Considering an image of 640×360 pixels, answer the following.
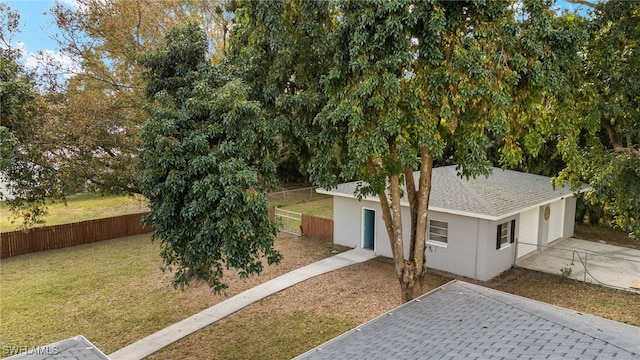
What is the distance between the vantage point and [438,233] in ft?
49.1

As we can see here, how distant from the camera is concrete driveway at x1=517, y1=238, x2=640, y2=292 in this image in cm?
1359

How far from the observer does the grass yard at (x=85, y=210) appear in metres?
23.6

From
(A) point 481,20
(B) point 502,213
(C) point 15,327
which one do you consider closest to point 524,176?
(B) point 502,213

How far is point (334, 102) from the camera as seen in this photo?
28.3 ft

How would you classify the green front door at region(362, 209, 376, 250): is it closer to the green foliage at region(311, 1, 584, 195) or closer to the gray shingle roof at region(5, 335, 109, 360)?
the green foliage at region(311, 1, 584, 195)

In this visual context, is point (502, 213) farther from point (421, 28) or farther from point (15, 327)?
point (15, 327)

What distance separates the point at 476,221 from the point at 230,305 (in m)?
8.13

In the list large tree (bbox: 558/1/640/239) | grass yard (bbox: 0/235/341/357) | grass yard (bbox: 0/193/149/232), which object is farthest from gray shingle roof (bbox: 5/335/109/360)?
grass yard (bbox: 0/193/149/232)

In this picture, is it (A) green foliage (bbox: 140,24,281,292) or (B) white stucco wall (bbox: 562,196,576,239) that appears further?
(B) white stucco wall (bbox: 562,196,576,239)

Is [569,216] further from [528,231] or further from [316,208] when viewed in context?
[316,208]

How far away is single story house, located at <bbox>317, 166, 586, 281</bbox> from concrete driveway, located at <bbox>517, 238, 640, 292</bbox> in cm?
47

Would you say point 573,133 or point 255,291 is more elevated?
point 573,133

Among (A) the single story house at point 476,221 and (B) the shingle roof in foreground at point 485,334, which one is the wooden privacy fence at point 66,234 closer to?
(A) the single story house at point 476,221

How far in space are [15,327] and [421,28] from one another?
40.8 ft
